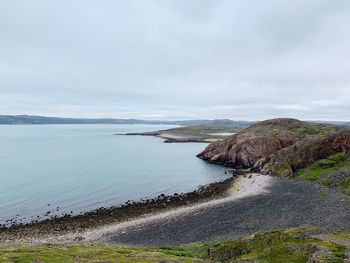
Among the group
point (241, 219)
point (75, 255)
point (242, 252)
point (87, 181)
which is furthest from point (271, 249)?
point (87, 181)

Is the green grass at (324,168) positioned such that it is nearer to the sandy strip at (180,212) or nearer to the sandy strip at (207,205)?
the sandy strip at (180,212)

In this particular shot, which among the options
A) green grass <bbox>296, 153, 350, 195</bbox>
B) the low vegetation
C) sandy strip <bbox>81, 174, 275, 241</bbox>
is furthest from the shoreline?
green grass <bbox>296, 153, 350, 195</bbox>

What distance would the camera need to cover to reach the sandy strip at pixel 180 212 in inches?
1800

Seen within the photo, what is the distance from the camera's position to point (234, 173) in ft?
311

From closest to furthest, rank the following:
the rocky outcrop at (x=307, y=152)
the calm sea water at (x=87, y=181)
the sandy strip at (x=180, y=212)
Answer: the sandy strip at (x=180, y=212) < the calm sea water at (x=87, y=181) < the rocky outcrop at (x=307, y=152)

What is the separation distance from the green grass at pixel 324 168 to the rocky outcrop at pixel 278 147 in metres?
3.42

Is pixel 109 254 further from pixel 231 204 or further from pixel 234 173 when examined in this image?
pixel 234 173

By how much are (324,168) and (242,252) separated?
57502 millimetres

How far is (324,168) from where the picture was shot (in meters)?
79.0

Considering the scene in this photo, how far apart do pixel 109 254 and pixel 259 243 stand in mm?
15013

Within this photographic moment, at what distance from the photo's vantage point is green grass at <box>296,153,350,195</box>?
72.7m

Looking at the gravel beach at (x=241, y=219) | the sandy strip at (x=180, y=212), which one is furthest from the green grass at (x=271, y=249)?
the sandy strip at (x=180, y=212)

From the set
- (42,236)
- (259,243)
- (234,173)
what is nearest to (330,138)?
(234,173)

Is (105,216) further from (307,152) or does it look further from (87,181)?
(307,152)
